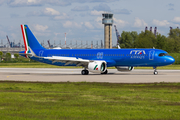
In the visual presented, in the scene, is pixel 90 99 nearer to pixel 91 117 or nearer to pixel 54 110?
pixel 54 110

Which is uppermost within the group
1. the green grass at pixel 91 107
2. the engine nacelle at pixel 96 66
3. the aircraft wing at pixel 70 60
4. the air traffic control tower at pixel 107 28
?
the air traffic control tower at pixel 107 28

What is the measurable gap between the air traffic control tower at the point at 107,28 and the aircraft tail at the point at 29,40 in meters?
136

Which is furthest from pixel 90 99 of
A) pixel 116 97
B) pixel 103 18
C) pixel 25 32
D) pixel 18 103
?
pixel 103 18

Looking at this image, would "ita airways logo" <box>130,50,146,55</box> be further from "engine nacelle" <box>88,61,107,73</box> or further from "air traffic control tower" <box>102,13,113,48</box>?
"air traffic control tower" <box>102,13,113,48</box>

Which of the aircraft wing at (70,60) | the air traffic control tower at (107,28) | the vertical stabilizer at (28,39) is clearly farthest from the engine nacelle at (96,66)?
the air traffic control tower at (107,28)

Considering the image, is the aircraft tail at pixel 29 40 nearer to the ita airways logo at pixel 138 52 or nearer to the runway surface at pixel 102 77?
the runway surface at pixel 102 77

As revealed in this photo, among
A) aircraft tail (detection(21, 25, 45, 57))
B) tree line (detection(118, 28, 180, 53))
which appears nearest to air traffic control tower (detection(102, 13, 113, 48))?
tree line (detection(118, 28, 180, 53))

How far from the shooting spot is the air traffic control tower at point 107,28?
184 m

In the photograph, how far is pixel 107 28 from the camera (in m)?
187

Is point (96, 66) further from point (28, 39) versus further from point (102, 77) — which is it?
point (28, 39)

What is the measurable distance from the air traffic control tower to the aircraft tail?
136 m

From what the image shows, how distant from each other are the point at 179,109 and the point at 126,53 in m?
28.9

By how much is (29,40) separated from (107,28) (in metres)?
140

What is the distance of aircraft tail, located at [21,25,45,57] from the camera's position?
48.9 metres
